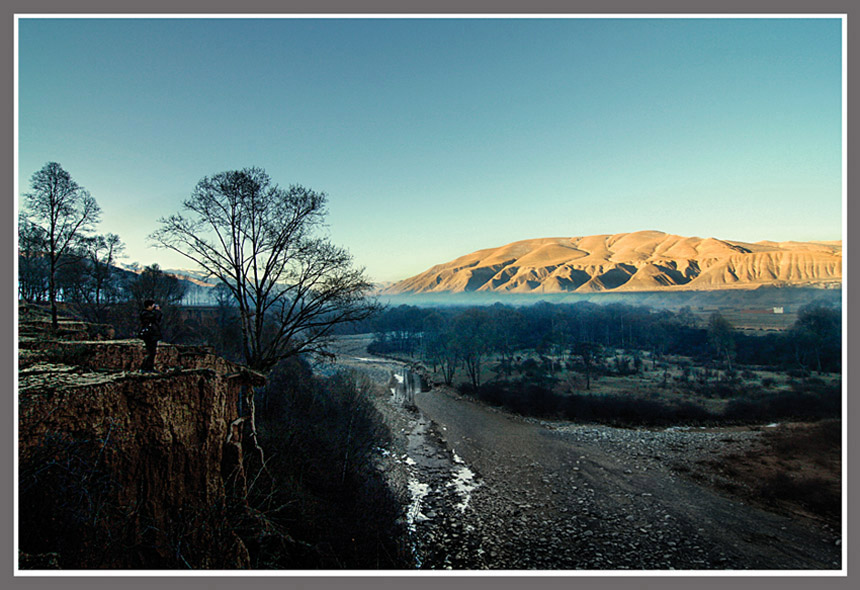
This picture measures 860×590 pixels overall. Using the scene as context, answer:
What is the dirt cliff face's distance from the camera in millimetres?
3248

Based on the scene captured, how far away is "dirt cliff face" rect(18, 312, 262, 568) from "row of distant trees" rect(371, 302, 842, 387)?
21.8 m

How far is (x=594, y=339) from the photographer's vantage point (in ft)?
171

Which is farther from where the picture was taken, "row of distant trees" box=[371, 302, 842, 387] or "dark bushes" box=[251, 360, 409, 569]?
"row of distant trees" box=[371, 302, 842, 387]

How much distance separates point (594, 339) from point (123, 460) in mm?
55776

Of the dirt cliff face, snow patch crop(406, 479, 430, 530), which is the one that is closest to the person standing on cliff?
the dirt cliff face

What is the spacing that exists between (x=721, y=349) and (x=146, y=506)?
4906 centimetres

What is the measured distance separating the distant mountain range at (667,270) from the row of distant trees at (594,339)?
595 cm

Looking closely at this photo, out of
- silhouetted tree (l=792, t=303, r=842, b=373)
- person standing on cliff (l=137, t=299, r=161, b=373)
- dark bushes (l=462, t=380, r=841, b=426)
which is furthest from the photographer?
silhouetted tree (l=792, t=303, r=842, b=373)

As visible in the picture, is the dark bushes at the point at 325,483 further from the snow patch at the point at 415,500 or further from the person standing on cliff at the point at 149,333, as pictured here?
the person standing on cliff at the point at 149,333

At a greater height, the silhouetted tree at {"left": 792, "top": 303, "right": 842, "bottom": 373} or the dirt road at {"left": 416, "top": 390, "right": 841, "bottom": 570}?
the silhouetted tree at {"left": 792, "top": 303, "right": 842, "bottom": 373}

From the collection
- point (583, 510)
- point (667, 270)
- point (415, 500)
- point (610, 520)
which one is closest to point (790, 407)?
point (610, 520)

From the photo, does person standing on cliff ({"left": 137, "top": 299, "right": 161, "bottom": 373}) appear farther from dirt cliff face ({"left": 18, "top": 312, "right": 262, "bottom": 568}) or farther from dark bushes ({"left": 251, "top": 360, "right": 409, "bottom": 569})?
dark bushes ({"left": 251, "top": 360, "right": 409, "bottom": 569})

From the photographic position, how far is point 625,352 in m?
45.5

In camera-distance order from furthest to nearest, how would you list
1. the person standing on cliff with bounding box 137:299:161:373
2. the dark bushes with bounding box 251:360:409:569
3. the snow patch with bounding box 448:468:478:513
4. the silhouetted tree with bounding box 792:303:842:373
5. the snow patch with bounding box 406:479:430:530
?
the silhouetted tree with bounding box 792:303:842:373 < the snow patch with bounding box 448:468:478:513 < the snow patch with bounding box 406:479:430:530 < the dark bushes with bounding box 251:360:409:569 < the person standing on cliff with bounding box 137:299:161:373
